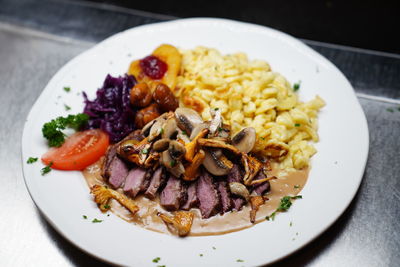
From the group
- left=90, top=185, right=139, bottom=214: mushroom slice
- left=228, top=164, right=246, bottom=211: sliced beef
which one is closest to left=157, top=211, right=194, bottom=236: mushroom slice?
left=90, top=185, right=139, bottom=214: mushroom slice

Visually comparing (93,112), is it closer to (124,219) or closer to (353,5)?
(124,219)

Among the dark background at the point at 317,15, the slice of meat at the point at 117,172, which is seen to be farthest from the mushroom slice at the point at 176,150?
the dark background at the point at 317,15

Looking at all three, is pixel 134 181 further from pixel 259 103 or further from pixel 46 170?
pixel 259 103

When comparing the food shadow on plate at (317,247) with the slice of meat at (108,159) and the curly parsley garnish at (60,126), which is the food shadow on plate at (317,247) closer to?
the slice of meat at (108,159)

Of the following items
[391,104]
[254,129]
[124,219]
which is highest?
[254,129]

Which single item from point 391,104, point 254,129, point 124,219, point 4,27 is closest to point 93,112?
point 124,219

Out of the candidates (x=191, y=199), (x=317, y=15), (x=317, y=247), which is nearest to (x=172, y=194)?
(x=191, y=199)
